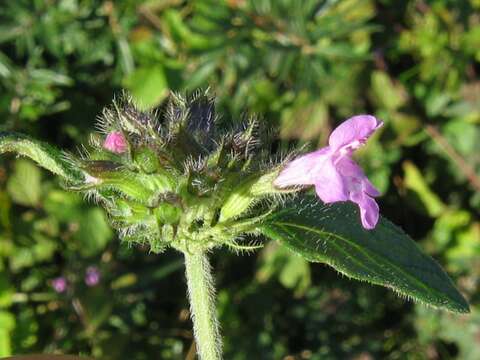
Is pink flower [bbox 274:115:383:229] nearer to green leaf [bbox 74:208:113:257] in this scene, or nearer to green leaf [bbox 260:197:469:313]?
green leaf [bbox 260:197:469:313]

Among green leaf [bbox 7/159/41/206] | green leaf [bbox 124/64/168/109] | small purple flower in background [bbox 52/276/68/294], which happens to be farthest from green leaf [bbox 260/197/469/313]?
green leaf [bbox 7/159/41/206]

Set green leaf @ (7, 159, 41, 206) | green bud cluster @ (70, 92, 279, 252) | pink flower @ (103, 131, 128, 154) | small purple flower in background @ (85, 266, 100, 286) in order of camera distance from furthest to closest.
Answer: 1. green leaf @ (7, 159, 41, 206)
2. small purple flower in background @ (85, 266, 100, 286)
3. pink flower @ (103, 131, 128, 154)
4. green bud cluster @ (70, 92, 279, 252)

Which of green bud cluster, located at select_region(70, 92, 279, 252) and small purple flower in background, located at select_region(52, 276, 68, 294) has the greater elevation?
small purple flower in background, located at select_region(52, 276, 68, 294)

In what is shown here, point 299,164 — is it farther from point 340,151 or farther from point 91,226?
point 91,226

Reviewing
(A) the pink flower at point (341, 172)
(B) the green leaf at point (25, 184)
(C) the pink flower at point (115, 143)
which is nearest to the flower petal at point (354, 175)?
(A) the pink flower at point (341, 172)

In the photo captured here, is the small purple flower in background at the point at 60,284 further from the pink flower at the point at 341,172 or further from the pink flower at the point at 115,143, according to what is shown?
the pink flower at the point at 341,172

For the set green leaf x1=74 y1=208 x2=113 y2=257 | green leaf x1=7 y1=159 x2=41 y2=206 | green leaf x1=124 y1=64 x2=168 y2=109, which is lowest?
green leaf x1=74 y1=208 x2=113 y2=257

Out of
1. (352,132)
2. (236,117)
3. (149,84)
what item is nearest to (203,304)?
(352,132)
